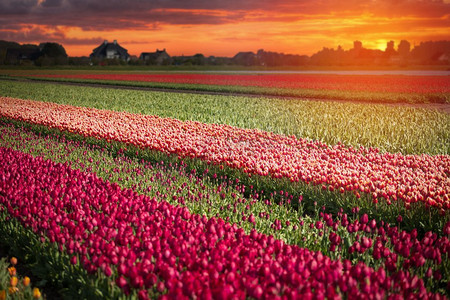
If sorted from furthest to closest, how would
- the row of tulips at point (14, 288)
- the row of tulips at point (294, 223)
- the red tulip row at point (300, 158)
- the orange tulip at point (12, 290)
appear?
1. the red tulip row at point (300, 158)
2. the row of tulips at point (294, 223)
3. the orange tulip at point (12, 290)
4. the row of tulips at point (14, 288)

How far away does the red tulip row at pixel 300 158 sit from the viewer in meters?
6.98

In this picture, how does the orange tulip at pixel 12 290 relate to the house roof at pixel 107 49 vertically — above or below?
below

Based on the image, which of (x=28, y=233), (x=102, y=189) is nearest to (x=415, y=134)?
(x=102, y=189)

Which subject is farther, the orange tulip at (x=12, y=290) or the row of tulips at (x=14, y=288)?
the orange tulip at (x=12, y=290)

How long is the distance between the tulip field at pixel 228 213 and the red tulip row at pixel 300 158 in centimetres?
4

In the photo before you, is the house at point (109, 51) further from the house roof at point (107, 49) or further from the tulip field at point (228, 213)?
the tulip field at point (228, 213)

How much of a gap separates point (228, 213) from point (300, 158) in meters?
3.53

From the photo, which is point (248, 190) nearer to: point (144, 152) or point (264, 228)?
point (264, 228)

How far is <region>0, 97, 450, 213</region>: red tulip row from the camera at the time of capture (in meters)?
6.98

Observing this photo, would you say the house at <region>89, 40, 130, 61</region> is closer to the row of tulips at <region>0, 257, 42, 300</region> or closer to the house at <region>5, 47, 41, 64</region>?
the house at <region>5, 47, 41, 64</region>

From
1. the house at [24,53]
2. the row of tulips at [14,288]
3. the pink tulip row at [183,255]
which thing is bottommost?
the row of tulips at [14,288]

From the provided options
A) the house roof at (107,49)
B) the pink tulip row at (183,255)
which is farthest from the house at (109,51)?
the pink tulip row at (183,255)

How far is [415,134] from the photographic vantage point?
1346 cm

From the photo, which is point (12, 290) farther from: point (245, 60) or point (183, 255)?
point (245, 60)
